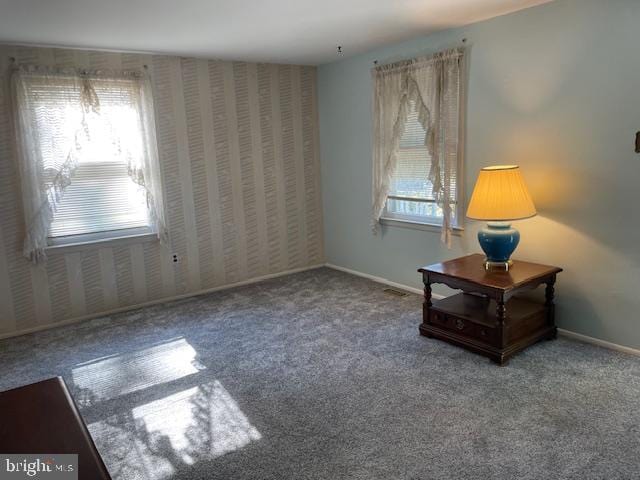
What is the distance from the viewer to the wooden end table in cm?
296

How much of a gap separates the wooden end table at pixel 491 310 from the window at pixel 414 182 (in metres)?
0.86

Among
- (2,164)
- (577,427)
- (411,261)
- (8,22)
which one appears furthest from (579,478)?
(2,164)

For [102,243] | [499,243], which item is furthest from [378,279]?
[102,243]

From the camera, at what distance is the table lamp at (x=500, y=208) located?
3.09 metres

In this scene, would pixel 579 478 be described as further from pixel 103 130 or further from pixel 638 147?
pixel 103 130

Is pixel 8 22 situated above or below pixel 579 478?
above

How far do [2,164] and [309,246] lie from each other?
3.12 meters

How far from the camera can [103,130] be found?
161 inches

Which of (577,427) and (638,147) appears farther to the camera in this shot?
(638,147)

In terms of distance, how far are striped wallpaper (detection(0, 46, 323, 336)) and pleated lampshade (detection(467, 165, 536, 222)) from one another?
2.57 m

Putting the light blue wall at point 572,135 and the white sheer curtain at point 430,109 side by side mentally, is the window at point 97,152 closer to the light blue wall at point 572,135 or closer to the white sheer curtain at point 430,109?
the white sheer curtain at point 430,109

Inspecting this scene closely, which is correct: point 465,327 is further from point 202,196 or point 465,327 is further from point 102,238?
point 102,238

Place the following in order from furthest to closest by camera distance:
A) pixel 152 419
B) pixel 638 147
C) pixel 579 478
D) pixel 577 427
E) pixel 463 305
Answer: pixel 463 305 → pixel 638 147 → pixel 152 419 → pixel 577 427 → pixel 579 478

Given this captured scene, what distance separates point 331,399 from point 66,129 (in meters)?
3.16
